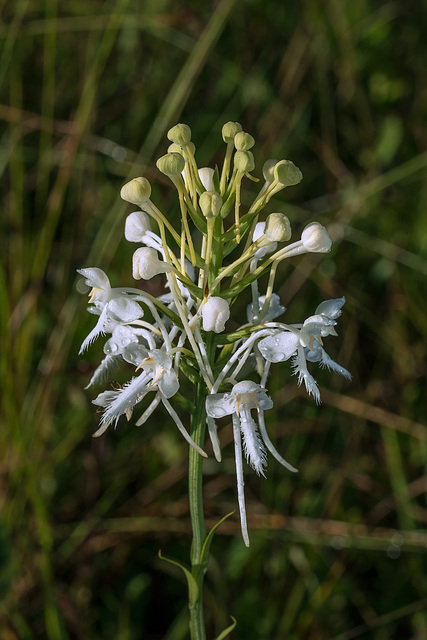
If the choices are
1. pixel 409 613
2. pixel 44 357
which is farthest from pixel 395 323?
pixel 44 357

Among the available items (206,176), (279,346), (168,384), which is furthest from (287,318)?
(168,384)

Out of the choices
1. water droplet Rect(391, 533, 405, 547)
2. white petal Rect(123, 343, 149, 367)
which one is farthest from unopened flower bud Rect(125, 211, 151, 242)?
water droplet Rect(391, 533, 405, 547)

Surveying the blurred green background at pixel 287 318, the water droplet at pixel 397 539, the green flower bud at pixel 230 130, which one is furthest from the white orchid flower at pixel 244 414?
the water droplet at pixel 397 539

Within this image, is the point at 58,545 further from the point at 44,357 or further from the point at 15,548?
the point at 44,357

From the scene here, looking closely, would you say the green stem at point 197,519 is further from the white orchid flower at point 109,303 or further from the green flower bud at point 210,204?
the green flower bud at point 210,204

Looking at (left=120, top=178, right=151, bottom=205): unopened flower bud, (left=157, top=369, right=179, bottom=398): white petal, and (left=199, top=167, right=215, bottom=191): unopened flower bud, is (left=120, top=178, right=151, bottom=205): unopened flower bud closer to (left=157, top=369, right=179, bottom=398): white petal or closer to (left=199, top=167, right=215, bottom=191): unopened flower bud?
(left=199, top=167, right=215, bottom=191): unopened flower bud

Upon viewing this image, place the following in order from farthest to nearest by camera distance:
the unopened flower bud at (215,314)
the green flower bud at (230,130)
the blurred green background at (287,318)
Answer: the blurred green background at (287,318), the green flower bud at (230,130), the unopened flower bud at (215,314)
